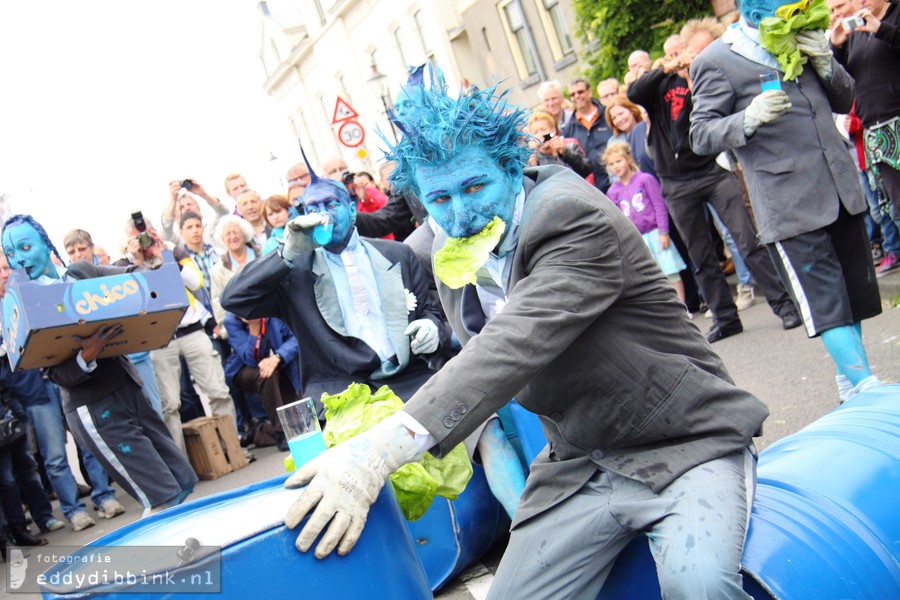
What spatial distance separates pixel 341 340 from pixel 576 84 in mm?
5199

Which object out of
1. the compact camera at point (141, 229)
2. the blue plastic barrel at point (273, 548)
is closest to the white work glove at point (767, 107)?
the blue plastic barrel at point (273, 548)

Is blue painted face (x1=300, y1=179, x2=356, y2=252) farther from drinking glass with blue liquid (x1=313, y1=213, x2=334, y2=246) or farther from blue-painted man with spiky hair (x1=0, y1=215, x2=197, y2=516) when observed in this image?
blue-painted man with spiky hair (x1=0, y1=215, x2=197, y2=516)

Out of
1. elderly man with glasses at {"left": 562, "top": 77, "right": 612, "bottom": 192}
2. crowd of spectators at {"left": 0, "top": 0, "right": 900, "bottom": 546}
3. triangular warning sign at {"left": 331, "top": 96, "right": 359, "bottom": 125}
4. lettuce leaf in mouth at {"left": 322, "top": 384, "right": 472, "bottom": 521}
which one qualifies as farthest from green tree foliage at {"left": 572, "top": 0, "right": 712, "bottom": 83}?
lettuce leaf in mouth at {"left": 322, "top": 384, "right": 472, "bottom": 521}

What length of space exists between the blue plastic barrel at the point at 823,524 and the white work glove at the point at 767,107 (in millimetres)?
1780

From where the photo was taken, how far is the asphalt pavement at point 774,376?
13.8 feet

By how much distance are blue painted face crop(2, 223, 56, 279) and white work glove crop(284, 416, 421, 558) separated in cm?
390

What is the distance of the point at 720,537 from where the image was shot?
1868mm

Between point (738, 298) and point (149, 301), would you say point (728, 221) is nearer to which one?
point (738, 298)

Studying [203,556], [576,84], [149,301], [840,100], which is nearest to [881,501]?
[203,556]

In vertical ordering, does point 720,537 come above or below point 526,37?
below

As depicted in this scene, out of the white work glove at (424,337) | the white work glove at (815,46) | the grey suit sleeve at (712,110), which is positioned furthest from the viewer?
the grey suit sleeve at (712,110)

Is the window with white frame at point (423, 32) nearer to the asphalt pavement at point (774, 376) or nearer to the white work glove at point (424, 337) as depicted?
the asphalt pavement at point (774, 376)

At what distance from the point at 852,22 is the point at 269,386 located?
17.5 ft

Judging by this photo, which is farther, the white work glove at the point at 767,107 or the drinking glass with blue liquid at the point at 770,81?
the drinking glass with blue liquid at the point at 770,81
